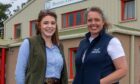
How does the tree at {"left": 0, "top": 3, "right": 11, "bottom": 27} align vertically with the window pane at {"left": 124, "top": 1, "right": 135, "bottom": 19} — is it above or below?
above

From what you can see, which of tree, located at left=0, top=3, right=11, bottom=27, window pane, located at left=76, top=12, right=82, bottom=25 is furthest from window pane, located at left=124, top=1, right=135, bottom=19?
tree, located at left=0, top=3, right=11, bottom=27

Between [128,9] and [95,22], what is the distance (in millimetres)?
15203

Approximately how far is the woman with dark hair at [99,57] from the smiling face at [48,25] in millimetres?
549

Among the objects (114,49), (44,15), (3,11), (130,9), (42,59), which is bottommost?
(42,59)

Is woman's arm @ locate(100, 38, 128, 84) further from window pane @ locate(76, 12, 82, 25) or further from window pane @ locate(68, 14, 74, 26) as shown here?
window pane @ locate(68, 14, 74, 26)

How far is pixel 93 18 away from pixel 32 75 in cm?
101

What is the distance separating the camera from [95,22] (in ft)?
13.8

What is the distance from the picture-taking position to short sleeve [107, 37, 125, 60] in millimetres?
4039

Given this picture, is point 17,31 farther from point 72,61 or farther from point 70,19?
point 72,61

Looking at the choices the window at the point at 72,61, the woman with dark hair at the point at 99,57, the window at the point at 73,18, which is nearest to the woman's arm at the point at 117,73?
the woman with dark hair at the point at 99,57

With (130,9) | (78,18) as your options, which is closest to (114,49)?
(130,9)

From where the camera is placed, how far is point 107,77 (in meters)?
4.00

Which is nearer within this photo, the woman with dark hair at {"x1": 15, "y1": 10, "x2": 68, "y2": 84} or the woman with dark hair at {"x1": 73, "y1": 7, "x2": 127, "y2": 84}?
the woman with dark hair at {"x1": 73, "y1": 7, "x2": 127, "y2": 84}

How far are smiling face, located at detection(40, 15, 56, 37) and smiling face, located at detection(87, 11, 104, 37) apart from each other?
2.00 ft
